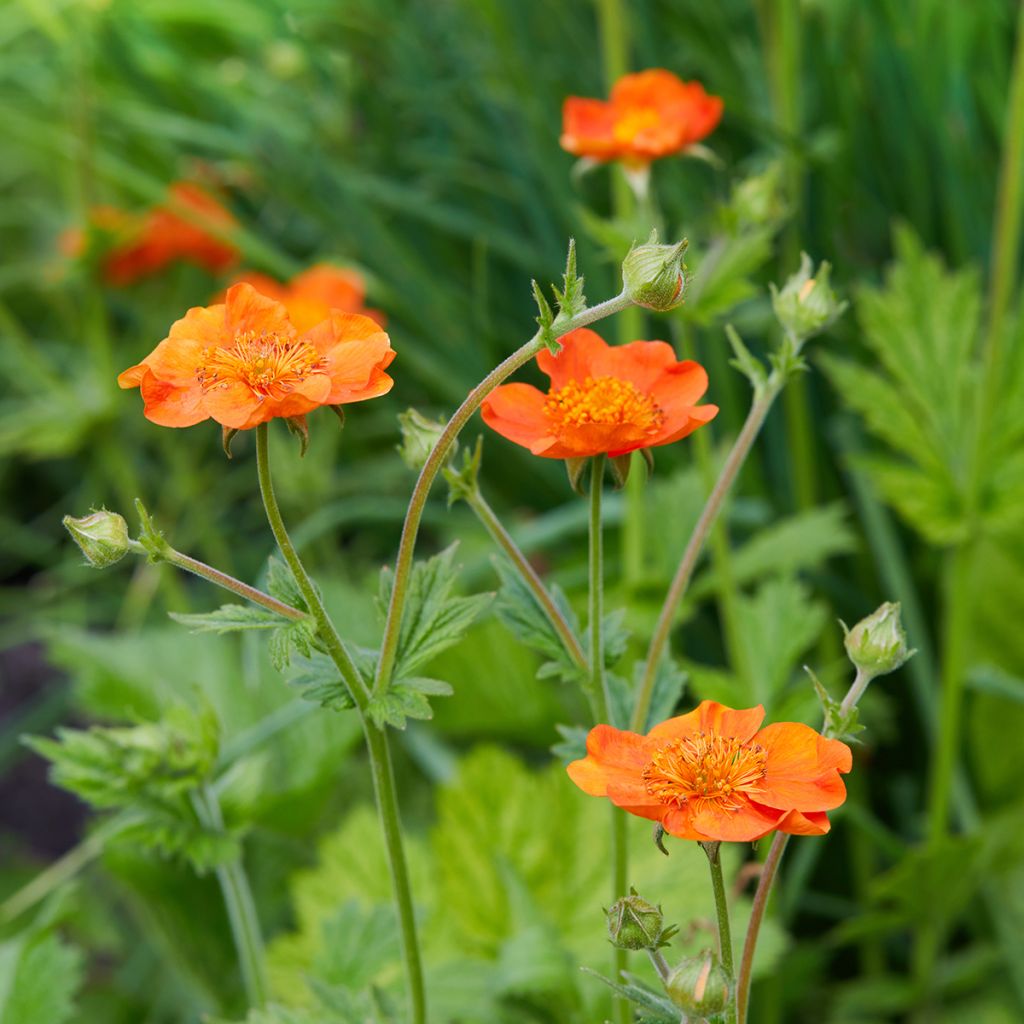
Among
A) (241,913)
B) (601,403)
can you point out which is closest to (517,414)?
(601,403)

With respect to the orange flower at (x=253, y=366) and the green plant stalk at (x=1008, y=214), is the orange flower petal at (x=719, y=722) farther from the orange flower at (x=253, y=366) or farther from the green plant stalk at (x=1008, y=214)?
the green plant stalk at (x=1008, y=214)

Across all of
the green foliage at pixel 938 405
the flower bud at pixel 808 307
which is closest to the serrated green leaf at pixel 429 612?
the flower bud at pixel 808 307

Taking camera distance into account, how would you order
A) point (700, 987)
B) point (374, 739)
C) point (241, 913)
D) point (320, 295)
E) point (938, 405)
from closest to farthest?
point (700, 987) → point (374, 739) → point (241, 913) → point (938, 405) → point (320, 295)

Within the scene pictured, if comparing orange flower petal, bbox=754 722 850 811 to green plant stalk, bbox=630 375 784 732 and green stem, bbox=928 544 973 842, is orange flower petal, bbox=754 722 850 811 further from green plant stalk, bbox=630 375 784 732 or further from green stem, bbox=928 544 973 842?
green stem, bbox=928 544 973 842

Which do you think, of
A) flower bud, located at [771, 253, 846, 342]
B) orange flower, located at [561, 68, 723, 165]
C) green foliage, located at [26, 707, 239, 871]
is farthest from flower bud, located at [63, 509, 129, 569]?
orange flower, located at [561, 68, 723, 165]

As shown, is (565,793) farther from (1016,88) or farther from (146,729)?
(1016,88)

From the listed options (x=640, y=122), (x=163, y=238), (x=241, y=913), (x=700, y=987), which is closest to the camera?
(x=700, y=987)

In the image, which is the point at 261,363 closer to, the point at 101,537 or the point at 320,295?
the point at 101,537
